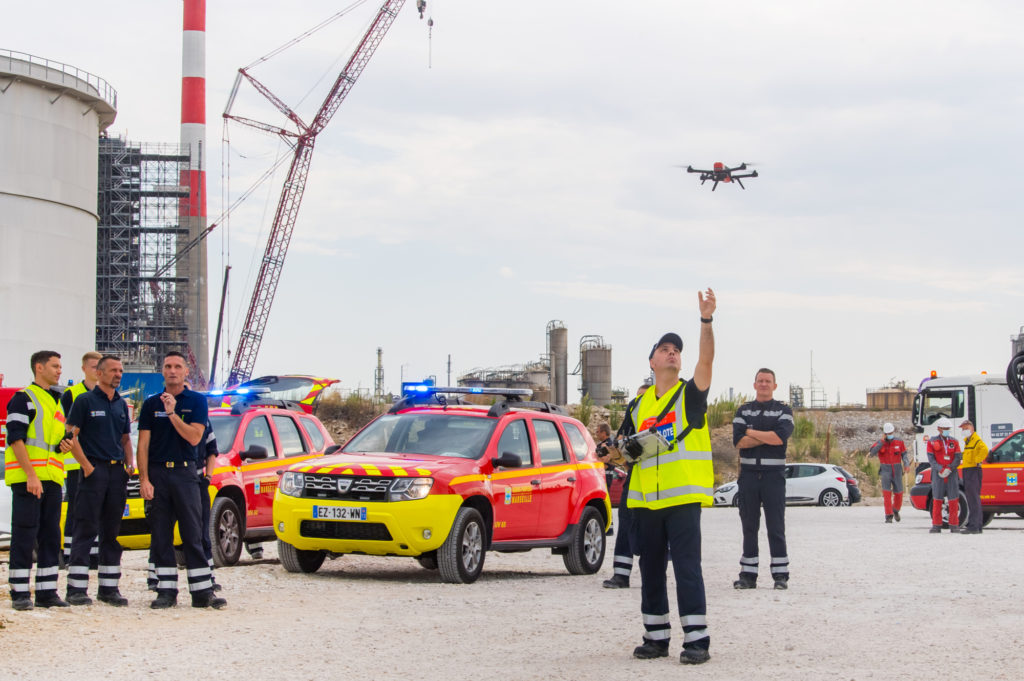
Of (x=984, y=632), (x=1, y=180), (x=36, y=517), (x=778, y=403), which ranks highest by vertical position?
(x=1, y=180)

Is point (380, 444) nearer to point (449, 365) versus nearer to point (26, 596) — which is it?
point (26, 596)

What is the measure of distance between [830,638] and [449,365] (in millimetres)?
80906

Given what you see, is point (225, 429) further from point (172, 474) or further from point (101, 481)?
point (172, 474)

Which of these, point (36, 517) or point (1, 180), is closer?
point (36, 517)

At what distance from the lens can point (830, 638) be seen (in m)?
8.54

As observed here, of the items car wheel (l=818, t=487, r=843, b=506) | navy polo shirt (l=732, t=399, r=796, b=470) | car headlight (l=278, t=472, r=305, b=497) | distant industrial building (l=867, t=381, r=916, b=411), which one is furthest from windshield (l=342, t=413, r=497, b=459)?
distant industrial building (l=867, t=381, r=916, b=411)

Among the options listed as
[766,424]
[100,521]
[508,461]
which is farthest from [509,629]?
[766,424]

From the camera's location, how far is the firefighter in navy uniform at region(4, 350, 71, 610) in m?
9.27

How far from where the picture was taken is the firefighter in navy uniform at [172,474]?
9.64 meters

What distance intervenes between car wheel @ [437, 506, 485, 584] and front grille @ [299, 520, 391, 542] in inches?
23.3

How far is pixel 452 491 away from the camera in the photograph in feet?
38.4

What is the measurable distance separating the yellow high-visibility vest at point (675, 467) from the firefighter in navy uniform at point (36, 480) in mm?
4437

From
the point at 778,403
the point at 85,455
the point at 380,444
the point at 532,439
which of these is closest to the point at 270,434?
the point at 380,444

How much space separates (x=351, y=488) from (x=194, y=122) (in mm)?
70715
